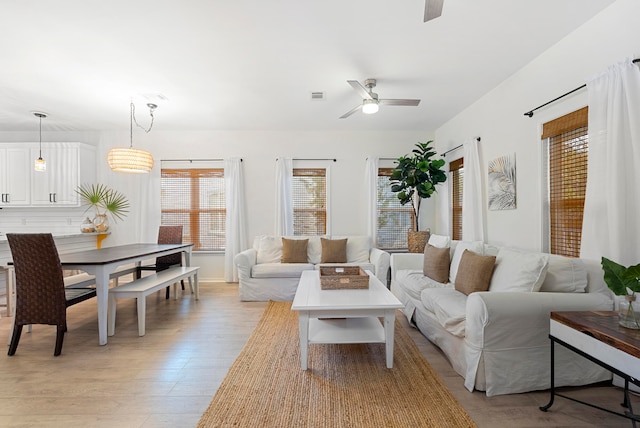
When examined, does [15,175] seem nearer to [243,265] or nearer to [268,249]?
[243,265]

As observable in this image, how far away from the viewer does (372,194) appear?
4.96 meters

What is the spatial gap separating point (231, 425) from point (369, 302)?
115 centimetres

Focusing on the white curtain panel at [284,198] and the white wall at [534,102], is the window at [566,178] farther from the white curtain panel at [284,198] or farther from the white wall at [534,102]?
the white curtain panel at [284,198]

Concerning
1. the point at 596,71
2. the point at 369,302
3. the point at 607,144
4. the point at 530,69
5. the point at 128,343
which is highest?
the point at 530,69

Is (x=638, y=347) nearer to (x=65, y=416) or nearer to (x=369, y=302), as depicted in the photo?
(x=369, y=302)

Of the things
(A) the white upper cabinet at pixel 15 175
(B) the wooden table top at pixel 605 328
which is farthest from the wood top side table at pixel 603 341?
(A) the white upper cabinet at pixel 15 175

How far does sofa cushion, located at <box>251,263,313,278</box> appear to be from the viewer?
157 inches

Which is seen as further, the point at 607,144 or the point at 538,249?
the point at 538,249

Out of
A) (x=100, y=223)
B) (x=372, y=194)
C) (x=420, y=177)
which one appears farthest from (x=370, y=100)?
(x=100, y=223)

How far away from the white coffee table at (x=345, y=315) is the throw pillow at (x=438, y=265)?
36.9 inches

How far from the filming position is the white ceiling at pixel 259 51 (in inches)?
82.2

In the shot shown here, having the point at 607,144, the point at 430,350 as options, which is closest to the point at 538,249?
the point at 607,144

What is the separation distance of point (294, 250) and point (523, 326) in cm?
306

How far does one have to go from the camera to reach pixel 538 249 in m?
2.72
